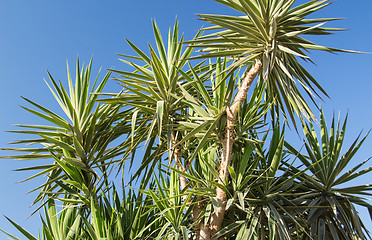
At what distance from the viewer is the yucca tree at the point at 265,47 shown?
367cm

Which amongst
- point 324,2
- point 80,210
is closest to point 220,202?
point 80,210

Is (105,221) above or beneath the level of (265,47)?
beneath

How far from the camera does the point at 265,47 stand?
3805mm

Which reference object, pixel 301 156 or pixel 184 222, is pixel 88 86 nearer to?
pixel 184 222

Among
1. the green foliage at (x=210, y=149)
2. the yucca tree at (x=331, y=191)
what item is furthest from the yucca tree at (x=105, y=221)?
the yucca tree at (x=331, y=191)

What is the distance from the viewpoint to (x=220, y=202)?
12.0ft

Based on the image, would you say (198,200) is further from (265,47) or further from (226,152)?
(265,47)

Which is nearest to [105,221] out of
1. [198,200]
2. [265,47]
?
[198,200]

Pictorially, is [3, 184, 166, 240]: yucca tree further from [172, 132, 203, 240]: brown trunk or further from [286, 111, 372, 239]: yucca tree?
[286, 111, 372, 239]: yucca tree

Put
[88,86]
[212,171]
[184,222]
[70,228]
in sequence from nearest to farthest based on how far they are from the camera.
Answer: [212,171], [184,222], [70,228], [88,86]

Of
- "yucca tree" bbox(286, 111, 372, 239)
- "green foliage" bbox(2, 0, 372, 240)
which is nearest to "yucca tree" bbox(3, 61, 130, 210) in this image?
"green foliage" bbox(2, 0, 372, 240)

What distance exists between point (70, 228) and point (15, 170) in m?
0.81

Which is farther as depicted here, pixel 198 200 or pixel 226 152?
pixel 198 200

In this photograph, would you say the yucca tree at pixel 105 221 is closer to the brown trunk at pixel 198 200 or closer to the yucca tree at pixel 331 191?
the brown trunk at pixel 198 200
